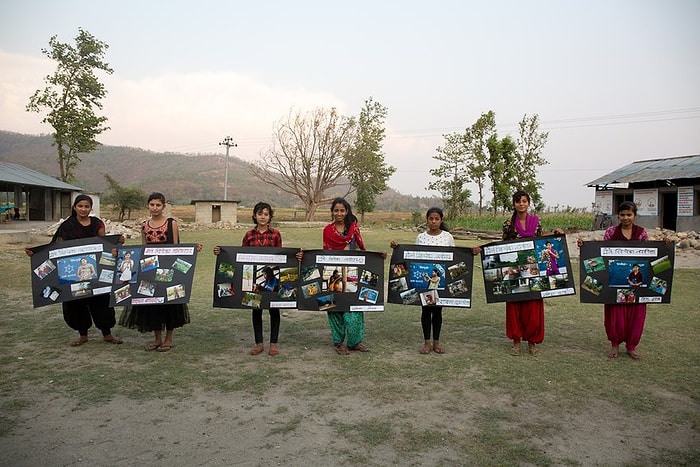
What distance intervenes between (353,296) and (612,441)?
263cm

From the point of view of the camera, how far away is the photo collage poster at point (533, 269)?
5.28 m

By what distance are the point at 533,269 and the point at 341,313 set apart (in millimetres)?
2088

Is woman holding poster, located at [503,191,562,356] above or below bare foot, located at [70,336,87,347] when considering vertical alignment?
above

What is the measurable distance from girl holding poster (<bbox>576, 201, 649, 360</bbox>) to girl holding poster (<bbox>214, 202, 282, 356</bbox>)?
3173mm

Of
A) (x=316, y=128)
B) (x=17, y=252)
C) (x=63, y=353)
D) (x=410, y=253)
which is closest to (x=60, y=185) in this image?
(x=17, y=252)

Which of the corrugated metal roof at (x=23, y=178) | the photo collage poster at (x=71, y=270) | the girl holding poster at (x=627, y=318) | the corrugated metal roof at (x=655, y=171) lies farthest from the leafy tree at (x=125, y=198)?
the girl holding poster at (x=627, y=318)

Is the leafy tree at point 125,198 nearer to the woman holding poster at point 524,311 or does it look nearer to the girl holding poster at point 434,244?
the girl holding poster at point 434,244

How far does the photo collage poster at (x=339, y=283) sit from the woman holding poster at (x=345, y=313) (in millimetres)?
230

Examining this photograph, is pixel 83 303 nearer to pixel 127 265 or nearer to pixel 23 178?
pixel 127 265

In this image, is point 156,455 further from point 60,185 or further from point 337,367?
point 60,185

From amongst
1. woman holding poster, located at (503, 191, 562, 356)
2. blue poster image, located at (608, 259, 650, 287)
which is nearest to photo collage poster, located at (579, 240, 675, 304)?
blue poster image, located at (608, 259, 650, 287)

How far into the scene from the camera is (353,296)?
5.21 m

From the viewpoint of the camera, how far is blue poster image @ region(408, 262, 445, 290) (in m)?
5.26

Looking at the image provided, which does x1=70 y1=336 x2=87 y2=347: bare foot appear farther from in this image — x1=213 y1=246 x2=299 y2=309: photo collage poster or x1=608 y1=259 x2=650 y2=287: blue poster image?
x1=608 y1=259 x2=650 y2=287: blue poster image
